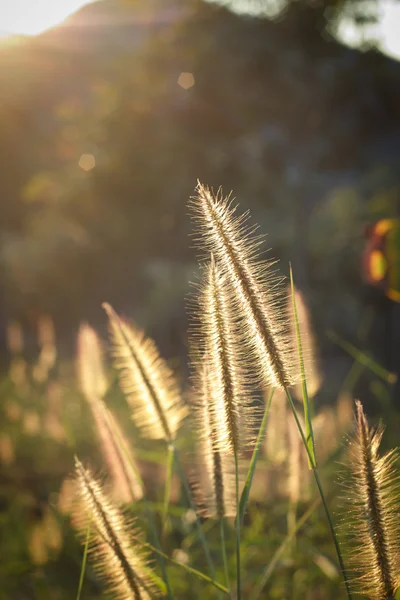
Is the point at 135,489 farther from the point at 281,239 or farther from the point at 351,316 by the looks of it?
the point at 281,239

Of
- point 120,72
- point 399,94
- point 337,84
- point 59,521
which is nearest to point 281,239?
point 337,84

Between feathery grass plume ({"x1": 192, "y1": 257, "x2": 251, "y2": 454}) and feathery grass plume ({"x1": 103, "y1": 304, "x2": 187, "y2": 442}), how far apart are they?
0.18 metres

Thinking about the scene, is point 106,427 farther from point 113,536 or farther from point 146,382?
point 113,536

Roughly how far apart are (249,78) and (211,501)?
24.8ft

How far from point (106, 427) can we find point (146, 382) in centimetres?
15

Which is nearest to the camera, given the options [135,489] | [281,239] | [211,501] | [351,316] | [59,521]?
[211,501]

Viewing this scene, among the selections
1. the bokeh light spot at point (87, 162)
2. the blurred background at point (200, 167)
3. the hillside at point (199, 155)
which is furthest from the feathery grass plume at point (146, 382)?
the bokeh light spot at point (87, 162)

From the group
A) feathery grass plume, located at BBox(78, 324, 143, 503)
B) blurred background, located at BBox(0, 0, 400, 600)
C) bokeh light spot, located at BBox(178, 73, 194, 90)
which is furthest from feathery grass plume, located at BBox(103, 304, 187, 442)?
bokeh light spot, located at BBox(178, 73, 194, 90)

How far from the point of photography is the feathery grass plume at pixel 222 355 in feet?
2.25

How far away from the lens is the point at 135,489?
108 centimetres

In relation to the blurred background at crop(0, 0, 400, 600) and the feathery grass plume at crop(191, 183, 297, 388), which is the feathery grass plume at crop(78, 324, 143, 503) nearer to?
the feathery grass plume at crop(191, 183, 297, 388)

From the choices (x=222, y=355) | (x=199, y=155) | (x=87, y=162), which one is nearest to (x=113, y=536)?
(x=222, y=355)

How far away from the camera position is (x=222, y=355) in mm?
697

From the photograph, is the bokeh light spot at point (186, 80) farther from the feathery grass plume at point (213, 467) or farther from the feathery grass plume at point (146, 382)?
the feathery grass plume at point (213, 467)
